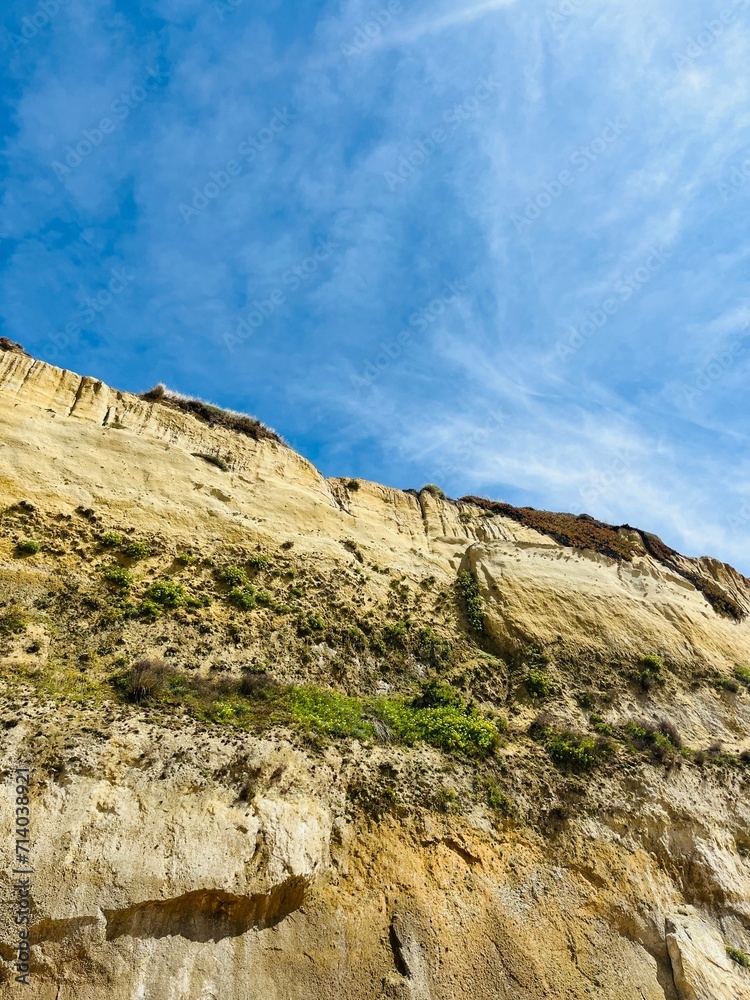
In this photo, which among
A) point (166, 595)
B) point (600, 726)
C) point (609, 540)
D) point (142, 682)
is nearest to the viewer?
point (142, 682)

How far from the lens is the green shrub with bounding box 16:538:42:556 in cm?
1379

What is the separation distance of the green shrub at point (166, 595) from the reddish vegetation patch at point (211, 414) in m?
9.98

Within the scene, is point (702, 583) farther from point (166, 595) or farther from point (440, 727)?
point (166, 595)

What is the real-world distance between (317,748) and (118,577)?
7.20m

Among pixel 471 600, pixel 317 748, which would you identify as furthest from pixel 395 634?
pixel 317 748

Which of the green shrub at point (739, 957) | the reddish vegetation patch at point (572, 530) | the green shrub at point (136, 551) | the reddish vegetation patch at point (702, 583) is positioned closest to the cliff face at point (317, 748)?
the green shrub at point (739, 957)

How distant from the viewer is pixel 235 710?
1227 centimetres

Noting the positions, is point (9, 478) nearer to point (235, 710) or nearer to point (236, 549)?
point (236, 549)

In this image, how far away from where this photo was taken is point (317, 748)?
475 inches

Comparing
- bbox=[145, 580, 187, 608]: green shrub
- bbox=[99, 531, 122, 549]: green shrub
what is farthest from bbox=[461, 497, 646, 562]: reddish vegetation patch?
bbox=[99, 531, 122, 549]: green shrub

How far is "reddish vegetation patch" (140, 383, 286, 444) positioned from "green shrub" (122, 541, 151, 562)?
28.7 feet

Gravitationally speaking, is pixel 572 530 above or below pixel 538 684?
above

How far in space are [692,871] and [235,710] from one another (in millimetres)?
12359

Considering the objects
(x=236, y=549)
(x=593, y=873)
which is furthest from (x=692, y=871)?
(x=236, y=549)
